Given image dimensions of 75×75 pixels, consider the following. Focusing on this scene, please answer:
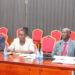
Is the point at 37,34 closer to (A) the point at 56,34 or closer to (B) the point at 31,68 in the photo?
(A) the point at 56,34

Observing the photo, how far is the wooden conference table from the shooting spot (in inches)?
119

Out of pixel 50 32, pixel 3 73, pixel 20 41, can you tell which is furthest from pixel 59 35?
pixel 3 73

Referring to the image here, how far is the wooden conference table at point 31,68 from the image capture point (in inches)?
119

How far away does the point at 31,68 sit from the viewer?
10.7 ft

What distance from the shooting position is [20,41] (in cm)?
460

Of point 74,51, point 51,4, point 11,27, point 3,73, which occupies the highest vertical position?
point 51,4

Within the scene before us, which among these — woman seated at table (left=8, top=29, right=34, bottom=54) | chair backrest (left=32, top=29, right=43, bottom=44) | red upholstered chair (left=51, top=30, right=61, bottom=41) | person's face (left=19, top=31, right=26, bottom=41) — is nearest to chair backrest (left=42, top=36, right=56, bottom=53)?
woman seated at table (left=8, top=29, right=34, bottom=54)

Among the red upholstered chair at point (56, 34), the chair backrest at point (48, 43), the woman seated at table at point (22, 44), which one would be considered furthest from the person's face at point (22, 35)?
the red upholstered chair at point (56, 34)

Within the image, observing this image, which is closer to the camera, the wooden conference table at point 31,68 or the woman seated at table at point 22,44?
the wooden conference table at point 31,68

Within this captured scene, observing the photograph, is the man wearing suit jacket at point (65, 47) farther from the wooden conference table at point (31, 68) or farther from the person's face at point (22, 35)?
the wooden conference table at point (31, 68)

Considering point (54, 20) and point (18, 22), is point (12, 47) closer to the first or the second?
point (54, 20)

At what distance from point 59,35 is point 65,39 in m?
3.73

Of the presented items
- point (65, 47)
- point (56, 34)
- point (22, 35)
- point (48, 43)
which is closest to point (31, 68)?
point (65, 47)

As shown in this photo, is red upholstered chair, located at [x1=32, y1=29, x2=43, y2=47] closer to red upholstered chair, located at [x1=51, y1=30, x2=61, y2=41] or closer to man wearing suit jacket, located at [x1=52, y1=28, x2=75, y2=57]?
red upholstered chair, located at [x1=51, y1=30, x2=61, y2=41]
